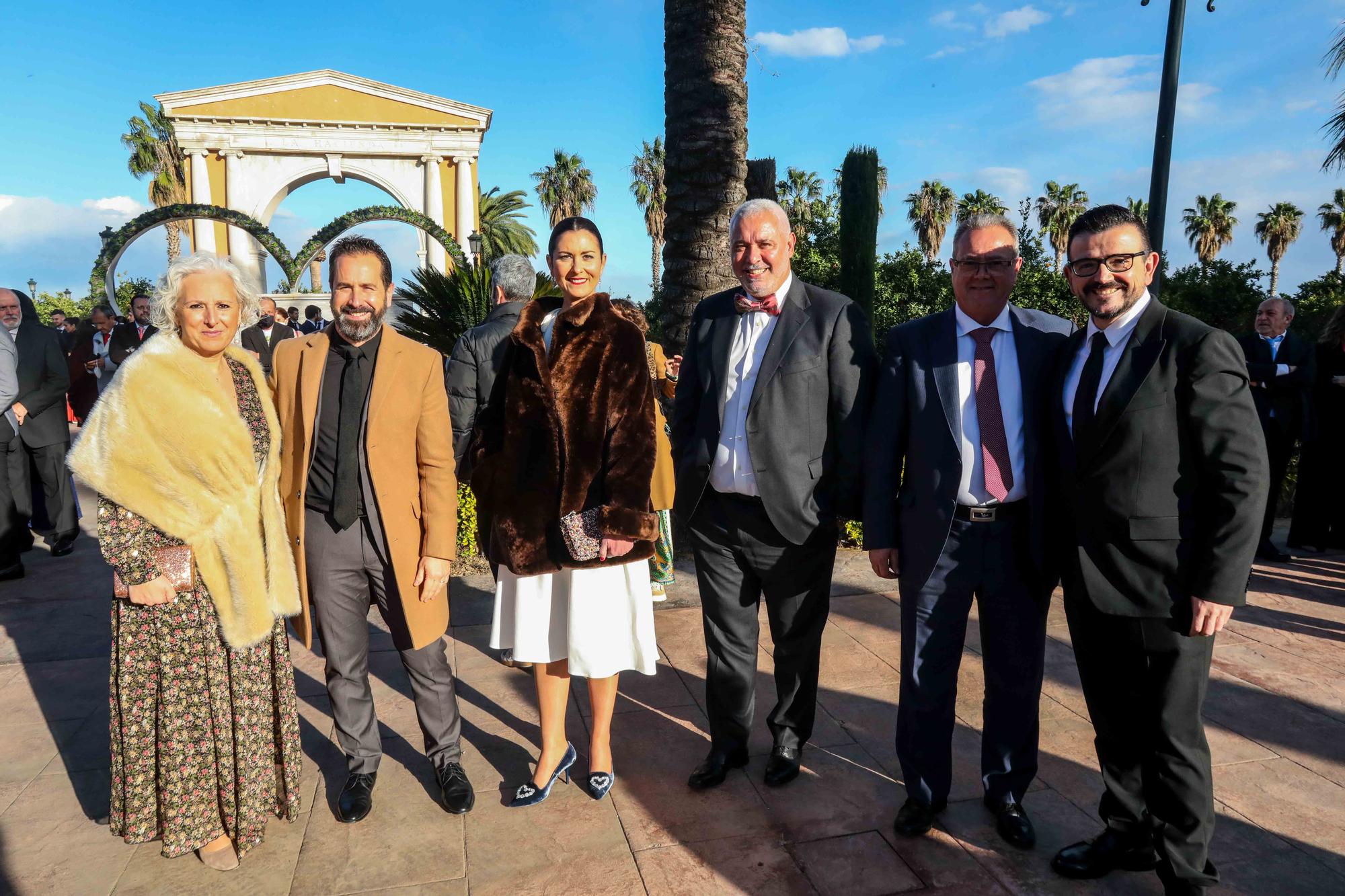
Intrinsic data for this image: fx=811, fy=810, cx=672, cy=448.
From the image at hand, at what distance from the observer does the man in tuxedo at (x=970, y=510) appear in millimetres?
2600

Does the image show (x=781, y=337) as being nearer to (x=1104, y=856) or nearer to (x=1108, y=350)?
(x=1108, y=350)

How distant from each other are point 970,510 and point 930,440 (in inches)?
10.2

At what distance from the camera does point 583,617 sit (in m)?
2.82

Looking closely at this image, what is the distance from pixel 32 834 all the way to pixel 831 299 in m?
3.34

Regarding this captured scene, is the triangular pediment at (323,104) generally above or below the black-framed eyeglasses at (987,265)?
above

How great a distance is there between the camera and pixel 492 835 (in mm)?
2750

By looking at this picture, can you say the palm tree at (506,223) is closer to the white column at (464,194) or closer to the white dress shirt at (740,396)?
the white column at (464,194)

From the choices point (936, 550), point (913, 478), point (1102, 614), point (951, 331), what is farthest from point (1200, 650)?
point (951, 331)

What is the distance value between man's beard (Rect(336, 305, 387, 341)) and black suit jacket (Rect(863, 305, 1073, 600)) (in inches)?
68.8

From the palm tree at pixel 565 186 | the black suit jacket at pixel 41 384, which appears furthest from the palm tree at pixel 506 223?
the black suit jacket at pixel 41 384

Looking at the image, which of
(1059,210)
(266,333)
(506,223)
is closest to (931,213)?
(1059,210)

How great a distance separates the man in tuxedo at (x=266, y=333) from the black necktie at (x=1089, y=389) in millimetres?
7012

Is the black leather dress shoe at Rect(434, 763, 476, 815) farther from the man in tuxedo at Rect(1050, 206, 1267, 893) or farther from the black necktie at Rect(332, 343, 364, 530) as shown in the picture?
the man in tuxedo at Rect(1050, 206, 1267, 893)

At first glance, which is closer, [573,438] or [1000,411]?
[1000,411]
